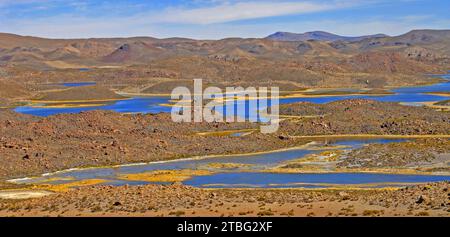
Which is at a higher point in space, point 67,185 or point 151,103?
point 67,185

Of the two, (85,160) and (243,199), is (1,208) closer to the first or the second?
(243,199)

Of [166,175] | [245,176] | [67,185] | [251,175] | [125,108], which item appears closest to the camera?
[67,185]

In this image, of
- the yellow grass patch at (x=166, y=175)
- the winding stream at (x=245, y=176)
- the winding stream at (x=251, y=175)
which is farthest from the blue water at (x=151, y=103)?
the yellow grass patch at (x=166, y=175)

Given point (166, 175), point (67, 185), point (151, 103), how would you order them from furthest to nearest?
point (151, 103)
point (166, 175)
point (67, 185)

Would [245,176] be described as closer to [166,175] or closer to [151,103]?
[166,175]

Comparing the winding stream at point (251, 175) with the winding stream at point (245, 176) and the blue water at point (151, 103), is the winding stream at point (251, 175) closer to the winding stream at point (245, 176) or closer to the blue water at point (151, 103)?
→ the winding stream at point (245, 176)

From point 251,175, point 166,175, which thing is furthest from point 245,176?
point 166,175

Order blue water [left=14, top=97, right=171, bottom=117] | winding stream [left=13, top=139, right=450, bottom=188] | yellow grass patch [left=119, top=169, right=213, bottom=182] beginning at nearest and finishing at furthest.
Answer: winding stream [left=13, top=139, right=450, bottom=188] → yellow grass patch [left=119, top=169, right=213, bottom=182] → blue water [left=14, top=97, right=171, bottom=117]

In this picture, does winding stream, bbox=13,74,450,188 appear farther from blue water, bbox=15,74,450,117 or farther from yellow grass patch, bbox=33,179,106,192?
blue water, bbox=15,74,450,117

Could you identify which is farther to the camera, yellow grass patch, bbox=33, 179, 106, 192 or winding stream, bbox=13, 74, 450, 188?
winding stream, bbox=13, 74, 450, 188

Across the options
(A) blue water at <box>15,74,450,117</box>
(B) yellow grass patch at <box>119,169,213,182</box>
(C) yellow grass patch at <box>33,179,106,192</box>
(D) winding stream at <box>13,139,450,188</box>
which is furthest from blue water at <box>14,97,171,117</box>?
(C) yellow grass patch at <box>33,179,106,192</box>
